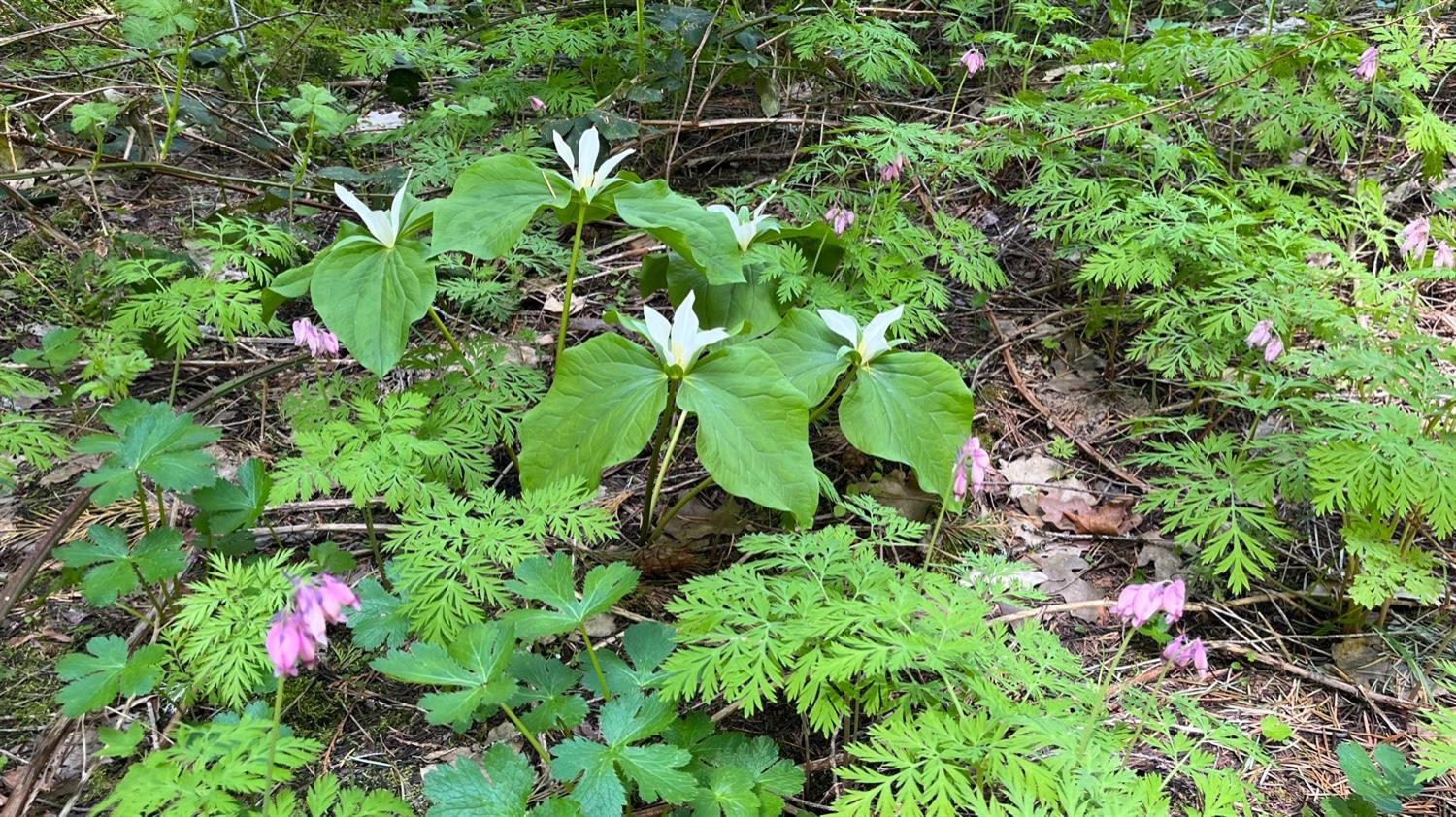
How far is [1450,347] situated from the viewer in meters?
2.06

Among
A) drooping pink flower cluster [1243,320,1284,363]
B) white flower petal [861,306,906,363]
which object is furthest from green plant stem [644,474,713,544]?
drooping pink flower cluster [1243,320,1284,363]

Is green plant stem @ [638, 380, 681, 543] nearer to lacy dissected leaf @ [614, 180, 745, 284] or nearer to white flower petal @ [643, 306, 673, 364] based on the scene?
white flower petal @ [643, 306, 673, 364]

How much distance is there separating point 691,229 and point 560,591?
935 millimetres

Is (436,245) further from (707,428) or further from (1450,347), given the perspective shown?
(1450,347)

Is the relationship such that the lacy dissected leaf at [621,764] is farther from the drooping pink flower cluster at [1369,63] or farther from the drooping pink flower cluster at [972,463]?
the drooping pink flower cluster at [1369,63]

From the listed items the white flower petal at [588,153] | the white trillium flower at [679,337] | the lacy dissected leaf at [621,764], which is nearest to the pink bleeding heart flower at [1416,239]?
the white trillium flower at [679,337]

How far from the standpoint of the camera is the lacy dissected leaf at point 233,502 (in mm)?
1844

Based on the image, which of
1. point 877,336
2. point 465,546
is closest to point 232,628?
point 465,546

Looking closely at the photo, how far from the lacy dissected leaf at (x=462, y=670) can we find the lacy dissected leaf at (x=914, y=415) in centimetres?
88

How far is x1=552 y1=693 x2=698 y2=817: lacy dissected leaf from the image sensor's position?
1317mm

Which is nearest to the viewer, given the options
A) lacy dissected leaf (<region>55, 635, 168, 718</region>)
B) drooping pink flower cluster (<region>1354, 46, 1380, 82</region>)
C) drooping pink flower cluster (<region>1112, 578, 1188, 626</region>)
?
drooping pink flower cluster (<region>1112, 578, 1188, 626</region>)

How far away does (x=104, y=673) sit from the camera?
4.97 ft

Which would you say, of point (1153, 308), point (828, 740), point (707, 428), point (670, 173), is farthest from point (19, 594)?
point (1153, 308)

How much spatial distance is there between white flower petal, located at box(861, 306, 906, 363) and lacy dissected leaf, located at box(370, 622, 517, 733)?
3.27 feet
